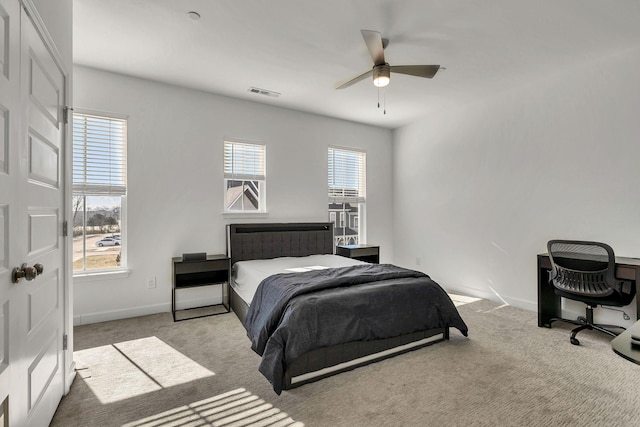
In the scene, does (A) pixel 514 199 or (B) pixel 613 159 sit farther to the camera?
(A) pixel 514 199

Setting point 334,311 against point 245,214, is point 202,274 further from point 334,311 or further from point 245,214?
point 334,311

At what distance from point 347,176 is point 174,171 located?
2896mm

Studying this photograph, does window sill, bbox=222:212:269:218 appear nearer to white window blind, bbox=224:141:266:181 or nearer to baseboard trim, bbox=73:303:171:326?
white window blind, bbox=224:141:266:181

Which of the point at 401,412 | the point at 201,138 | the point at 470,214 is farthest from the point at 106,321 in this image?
the point at 470,214

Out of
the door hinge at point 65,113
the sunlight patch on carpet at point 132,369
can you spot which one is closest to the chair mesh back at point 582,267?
the sunlight patch on carpet at point 132,369

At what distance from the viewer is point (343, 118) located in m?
5.34

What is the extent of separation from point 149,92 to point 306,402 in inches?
152

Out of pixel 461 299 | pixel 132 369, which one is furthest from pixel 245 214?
pixel 461 299

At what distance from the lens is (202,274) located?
4020 mm

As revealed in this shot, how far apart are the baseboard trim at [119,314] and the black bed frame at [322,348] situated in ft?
2.95

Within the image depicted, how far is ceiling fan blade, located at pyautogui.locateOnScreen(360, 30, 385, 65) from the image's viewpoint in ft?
7.54

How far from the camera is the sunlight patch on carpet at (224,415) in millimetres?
1858

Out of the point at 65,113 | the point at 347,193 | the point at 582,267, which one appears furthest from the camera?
the point at 347,193

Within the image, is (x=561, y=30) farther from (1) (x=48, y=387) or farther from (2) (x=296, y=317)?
(1) (x=48, y=387)
